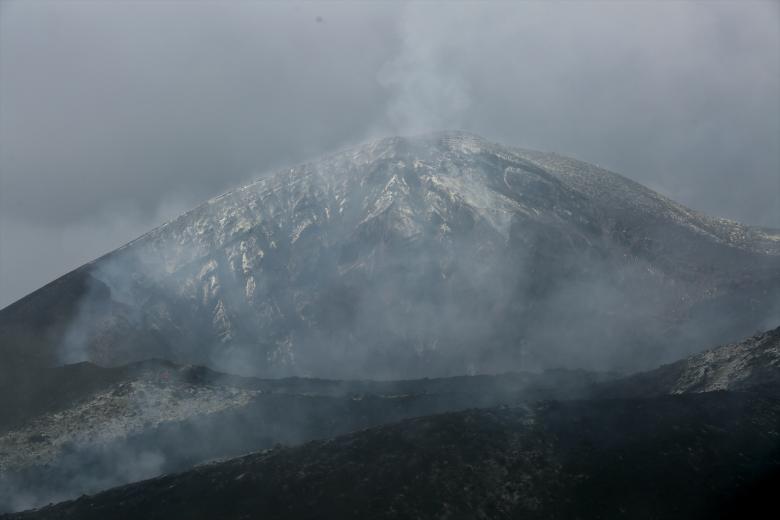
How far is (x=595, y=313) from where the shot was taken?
100938 millimetres

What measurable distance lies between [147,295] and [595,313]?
65.4m

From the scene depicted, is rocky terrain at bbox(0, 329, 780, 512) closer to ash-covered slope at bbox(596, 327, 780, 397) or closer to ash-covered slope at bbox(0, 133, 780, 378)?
ash-covered slope at bbox(596, 327, 780, 397)

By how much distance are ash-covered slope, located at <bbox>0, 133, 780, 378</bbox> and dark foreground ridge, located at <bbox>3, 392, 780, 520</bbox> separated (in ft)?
145

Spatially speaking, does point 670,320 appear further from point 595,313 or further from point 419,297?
point 419,297

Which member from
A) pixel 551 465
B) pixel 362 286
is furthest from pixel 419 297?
pixel 551 465

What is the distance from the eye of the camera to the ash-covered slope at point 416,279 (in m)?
94.2

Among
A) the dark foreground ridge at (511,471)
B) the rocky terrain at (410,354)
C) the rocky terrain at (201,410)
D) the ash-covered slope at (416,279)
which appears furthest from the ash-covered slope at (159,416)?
the ash-covered slope at (416,279)

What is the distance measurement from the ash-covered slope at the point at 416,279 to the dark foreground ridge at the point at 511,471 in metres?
44.3

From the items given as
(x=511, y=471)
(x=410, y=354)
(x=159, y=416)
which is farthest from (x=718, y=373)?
(x=159, y=416)

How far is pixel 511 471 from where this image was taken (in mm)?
39844

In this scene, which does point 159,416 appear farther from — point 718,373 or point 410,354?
point 718,373

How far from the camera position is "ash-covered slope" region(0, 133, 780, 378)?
9419cm

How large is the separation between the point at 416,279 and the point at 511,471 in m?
67.4

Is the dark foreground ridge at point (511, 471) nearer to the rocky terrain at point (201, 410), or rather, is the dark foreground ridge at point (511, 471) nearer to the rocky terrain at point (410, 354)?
the rocky terrain at point (410, 354)
